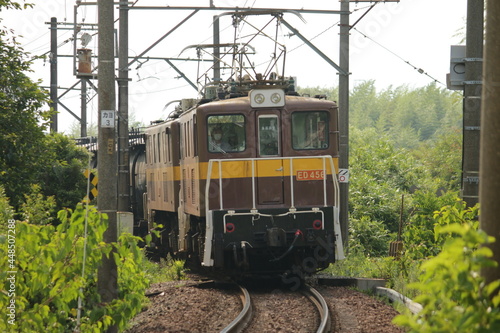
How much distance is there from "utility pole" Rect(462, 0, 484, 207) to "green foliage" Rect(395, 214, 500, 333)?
5181mm

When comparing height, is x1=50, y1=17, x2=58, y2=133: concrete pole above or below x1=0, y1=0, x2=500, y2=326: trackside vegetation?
above

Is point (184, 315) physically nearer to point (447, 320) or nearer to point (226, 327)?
point (226, 327)

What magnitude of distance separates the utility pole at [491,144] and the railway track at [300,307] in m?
4.54

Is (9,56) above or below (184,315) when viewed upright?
above

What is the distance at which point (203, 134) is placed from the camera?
1420cm

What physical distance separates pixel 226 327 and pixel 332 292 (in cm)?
410

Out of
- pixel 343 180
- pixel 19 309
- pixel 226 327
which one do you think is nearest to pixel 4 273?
pixel 19 309

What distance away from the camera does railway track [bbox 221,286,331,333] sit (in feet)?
33.8

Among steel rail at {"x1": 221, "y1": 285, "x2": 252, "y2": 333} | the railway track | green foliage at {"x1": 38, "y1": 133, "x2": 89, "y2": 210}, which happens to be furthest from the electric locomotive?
green foliage at {"x1": 38, "y1": 133, "x2": 89, "y2": 210}

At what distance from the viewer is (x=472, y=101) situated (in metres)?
10.4

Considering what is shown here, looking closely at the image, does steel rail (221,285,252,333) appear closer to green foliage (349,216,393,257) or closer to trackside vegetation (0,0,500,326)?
trackside vegetation (0,0,500,326)

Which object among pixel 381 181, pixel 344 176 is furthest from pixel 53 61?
pixel 344 176

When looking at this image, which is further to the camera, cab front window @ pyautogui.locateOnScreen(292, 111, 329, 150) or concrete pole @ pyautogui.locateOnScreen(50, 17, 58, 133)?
concrete pole @ pyautogui.locateOnScreen(50, 17, 58, 133)

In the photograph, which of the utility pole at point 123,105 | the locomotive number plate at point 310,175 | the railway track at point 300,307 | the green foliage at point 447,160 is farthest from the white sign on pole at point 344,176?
the green foliage at point 447,160
